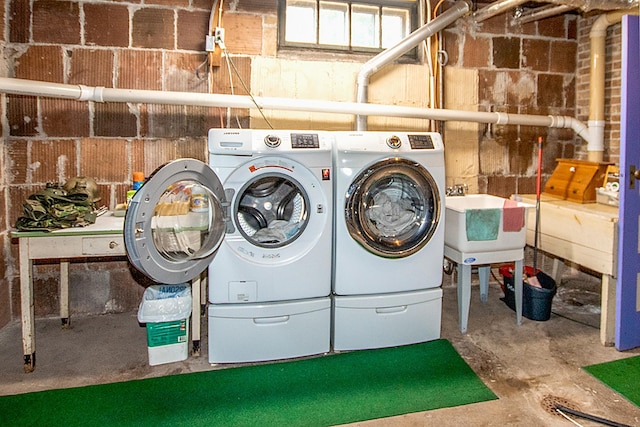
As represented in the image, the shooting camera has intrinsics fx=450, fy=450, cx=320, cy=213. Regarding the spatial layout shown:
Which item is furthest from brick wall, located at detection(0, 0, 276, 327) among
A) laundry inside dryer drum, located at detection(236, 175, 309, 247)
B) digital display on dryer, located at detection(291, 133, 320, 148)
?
digital display on dryer, located at detection(291, 133, 320, 148)

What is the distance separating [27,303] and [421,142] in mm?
2262

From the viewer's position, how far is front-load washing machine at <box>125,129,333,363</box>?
2.27 m

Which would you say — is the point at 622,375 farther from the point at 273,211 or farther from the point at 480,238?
the point at 273,211

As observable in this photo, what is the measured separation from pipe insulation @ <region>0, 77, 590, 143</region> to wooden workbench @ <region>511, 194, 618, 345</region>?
847mm

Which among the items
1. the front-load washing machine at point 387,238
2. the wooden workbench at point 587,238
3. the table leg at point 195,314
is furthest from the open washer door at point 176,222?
the wooden workbench at point 587,238

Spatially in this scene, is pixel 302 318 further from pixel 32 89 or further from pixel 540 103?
pixel 540 103

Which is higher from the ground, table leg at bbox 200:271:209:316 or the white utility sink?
the white utility sink

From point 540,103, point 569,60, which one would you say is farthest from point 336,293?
point 569,60

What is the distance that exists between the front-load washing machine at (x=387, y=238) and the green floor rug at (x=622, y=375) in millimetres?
852

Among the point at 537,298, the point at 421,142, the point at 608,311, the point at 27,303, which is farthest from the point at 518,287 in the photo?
the point at 27,303

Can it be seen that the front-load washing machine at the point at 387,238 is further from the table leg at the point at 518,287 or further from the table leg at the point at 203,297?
the table leg at the point at 203,297

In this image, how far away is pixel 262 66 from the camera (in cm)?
319

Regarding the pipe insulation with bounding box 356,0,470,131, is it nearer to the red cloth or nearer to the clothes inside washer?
the clothes inside washer

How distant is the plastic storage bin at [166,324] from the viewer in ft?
7.91
